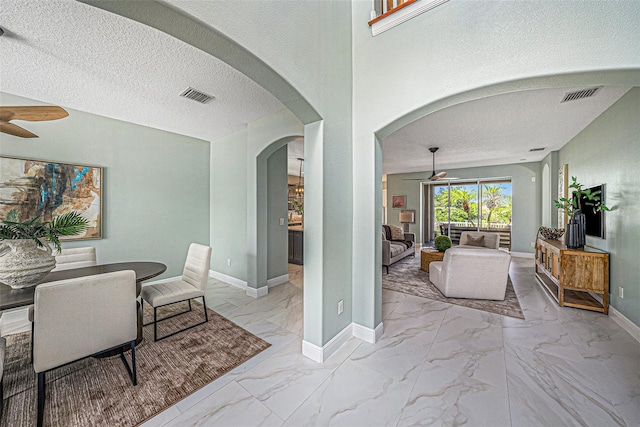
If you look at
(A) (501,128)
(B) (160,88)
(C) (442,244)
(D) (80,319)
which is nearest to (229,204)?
(B) (160,88)

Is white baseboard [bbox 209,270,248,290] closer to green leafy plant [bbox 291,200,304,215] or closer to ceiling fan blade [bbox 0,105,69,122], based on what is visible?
ceiling fan blade [bbox 0,105,69,122]

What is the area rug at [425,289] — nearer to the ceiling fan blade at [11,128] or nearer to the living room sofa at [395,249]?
the living room sofa at [395,249]

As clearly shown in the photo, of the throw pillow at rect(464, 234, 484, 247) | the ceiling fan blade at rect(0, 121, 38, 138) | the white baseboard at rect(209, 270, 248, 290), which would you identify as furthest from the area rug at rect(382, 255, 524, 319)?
the ceiling fan blade at rect(0, 121, 38, 138)

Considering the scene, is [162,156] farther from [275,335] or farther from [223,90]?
[275,335]

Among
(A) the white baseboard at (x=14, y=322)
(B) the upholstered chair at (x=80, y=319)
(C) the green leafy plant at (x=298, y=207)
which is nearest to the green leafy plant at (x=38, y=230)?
(B) the upholstered chair at (x=80, y=319)

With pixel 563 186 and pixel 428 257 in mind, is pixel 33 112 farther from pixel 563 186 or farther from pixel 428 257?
pixel 563 186

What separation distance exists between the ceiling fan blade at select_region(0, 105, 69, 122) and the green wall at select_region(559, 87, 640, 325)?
5358 millimetres

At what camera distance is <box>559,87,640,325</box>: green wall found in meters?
2.50

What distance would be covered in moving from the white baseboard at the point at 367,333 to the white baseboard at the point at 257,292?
1.67 meters

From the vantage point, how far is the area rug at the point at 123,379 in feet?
5.12

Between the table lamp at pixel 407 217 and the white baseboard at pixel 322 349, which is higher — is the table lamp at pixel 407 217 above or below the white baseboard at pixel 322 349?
above

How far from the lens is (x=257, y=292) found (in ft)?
11.8

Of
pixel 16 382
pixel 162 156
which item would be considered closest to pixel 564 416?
pixel 16 382

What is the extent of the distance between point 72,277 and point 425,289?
424 cm
